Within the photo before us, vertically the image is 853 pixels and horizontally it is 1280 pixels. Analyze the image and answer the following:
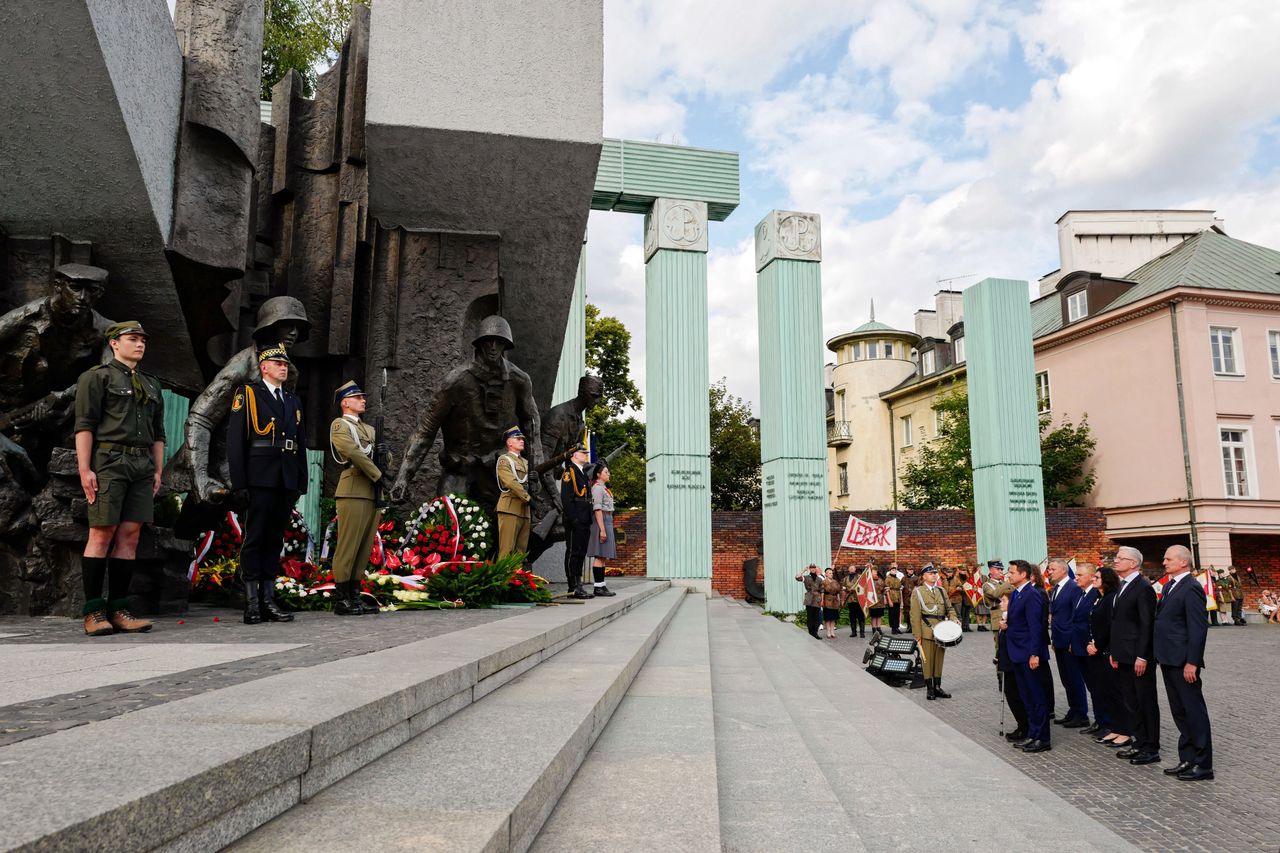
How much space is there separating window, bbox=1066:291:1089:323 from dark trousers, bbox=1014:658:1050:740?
26.5 m

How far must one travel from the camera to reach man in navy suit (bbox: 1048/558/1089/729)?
875 cm

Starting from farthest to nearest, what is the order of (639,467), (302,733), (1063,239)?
(639,467) → (1063,239) → (302,733)

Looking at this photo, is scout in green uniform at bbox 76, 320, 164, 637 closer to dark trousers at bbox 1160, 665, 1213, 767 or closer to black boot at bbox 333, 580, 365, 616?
black boot at bbox 333, 580, 365, 616

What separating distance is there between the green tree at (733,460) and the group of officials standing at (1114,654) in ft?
87.8

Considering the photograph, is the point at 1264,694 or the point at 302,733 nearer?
the point at 302,733

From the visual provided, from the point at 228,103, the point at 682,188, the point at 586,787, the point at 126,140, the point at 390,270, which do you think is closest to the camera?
the point at 586,787

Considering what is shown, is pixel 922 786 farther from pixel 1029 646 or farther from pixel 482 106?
pixel 482 106

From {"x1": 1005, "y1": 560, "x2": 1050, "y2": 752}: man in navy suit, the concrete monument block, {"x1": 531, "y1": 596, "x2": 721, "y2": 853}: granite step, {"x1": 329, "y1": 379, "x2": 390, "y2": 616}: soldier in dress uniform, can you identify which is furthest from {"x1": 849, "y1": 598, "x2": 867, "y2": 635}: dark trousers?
{"x1": 531, "y1": 596, "x2": 721, "y2": 853}: granite step

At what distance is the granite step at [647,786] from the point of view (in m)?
2.44

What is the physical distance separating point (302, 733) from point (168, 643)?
259cm

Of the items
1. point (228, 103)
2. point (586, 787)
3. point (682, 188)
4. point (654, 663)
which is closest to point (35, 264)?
point (228, 103)

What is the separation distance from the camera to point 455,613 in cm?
650

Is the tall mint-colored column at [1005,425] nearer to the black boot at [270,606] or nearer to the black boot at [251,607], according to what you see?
the black boot at [270,606]

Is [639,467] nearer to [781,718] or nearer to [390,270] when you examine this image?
[390,270]
